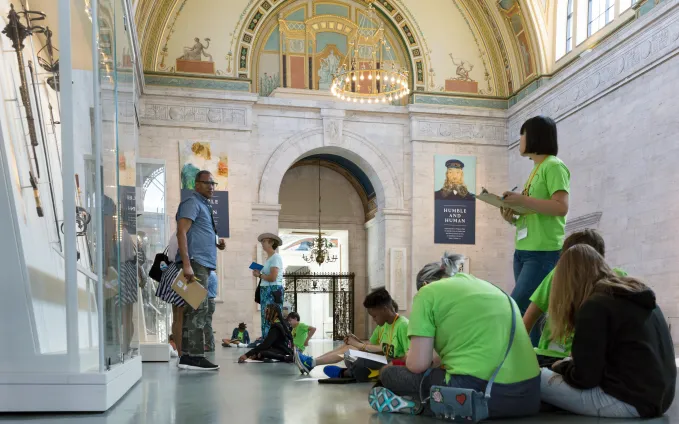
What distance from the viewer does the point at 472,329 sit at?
3906 millimetres

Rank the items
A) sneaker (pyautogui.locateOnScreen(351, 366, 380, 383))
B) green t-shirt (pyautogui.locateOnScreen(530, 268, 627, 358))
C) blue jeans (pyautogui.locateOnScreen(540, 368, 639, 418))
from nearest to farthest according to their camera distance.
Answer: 1. blue jeans (pyautogui.locateOnScreen(540, 368, 639, 418))
2. green t-shirt (pyautogui.locateOnScreen(530, 268, 627, 358))
3. sneaker (pyautogui.locateOnScreen(351, 366, 380, 383))

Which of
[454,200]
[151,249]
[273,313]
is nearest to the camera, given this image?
[273,313]

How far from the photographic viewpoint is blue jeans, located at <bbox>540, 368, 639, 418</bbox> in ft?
13.1

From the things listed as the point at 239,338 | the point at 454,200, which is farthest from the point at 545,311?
the point at 454,200

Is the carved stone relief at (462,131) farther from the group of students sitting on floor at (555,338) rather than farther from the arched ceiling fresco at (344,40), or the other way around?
the group of students sitting on floor at (555,338)

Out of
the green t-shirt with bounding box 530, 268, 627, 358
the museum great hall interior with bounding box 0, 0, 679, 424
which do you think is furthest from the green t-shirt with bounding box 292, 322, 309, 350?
the green t-shirt with bounding box 530, 268, 627, 358

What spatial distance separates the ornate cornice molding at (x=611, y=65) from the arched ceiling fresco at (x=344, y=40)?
0.89 meters

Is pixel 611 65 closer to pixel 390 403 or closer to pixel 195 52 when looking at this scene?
pixel 195 52

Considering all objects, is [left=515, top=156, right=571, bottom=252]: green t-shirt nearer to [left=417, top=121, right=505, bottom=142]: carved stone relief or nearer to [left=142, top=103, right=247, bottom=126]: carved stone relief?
[left=142, top=103, right=247, bottom=126]: carved stone relief

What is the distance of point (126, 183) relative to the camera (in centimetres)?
529

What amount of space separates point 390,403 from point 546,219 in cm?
170

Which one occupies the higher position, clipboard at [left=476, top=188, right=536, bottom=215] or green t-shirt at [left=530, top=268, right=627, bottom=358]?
clipboard at [left=476, top=188, right=536, bottom=215]

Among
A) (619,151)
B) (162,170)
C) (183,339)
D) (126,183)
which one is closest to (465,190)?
(619,151)

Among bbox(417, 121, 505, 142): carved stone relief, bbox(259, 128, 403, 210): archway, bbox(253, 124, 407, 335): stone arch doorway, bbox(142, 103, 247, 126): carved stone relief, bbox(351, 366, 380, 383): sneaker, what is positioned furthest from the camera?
bbox(417, 121, 505, 142): carved stone relief
